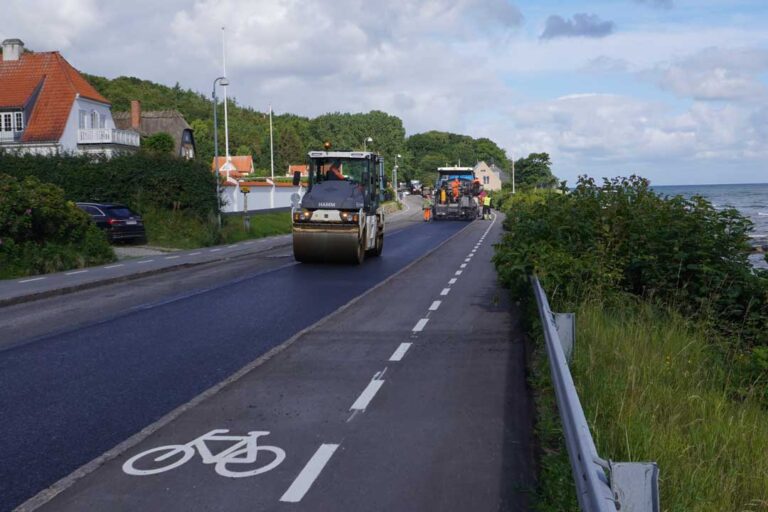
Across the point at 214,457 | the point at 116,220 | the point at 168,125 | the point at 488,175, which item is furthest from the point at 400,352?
the point at 488,175

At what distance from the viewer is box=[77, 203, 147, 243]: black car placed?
28.1 meters

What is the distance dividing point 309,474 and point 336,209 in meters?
16.7

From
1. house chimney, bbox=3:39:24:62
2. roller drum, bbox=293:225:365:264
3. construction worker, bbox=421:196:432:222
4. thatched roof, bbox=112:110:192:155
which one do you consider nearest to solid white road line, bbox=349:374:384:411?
roller drum, bbox=293:225:365:264

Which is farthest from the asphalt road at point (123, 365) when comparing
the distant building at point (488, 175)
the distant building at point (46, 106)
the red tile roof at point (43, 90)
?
the distant building at point (488, 175)

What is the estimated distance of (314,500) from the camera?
510cm

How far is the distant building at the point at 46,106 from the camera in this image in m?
50.9

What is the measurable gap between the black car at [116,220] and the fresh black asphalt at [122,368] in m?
12.6

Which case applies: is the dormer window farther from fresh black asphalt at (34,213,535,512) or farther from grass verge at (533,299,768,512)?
grass verge at (533,299,768,512)

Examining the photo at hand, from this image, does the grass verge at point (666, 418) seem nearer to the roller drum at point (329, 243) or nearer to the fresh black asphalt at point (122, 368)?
the fresh black asphalt at point (122, 368)

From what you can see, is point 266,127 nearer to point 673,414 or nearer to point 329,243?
point 329,243

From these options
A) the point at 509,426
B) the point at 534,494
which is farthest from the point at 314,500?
the point at 509,426

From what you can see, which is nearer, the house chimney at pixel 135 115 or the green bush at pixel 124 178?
the green bush at pixel 124 178

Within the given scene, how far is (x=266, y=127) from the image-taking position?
13250 cm

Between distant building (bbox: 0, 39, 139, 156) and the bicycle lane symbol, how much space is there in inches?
1854
